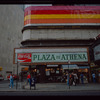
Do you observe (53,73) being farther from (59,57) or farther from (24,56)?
(24,56)

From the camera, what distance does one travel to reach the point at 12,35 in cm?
5791

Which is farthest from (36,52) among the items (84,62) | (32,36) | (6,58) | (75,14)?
(6,58)

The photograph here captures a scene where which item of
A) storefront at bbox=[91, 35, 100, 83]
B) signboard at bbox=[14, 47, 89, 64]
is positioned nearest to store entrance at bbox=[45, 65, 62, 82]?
signboard at bbox=[14, 47, 89, 64]

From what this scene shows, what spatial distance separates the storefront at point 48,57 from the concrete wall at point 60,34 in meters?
2.41

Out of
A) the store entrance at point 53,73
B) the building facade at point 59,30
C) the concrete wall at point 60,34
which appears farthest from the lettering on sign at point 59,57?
the concrete wall at point 60,34

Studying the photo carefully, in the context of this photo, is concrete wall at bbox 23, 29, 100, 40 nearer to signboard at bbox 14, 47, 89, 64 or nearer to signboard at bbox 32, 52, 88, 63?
signboard at bbox 14, 47, 89, 64

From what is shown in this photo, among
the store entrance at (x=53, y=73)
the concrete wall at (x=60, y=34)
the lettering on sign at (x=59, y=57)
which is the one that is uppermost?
the concrete wall at (x=60, y=34)

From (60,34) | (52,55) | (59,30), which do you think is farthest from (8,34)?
(52,55)

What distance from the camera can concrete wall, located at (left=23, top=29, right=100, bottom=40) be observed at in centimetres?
2253

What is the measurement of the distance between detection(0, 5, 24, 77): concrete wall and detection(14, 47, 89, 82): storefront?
107 feet

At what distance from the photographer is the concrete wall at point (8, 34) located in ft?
167

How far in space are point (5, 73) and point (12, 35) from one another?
17.2 meters

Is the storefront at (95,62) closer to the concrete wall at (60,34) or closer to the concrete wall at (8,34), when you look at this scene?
the concrete wall at (60,34)
